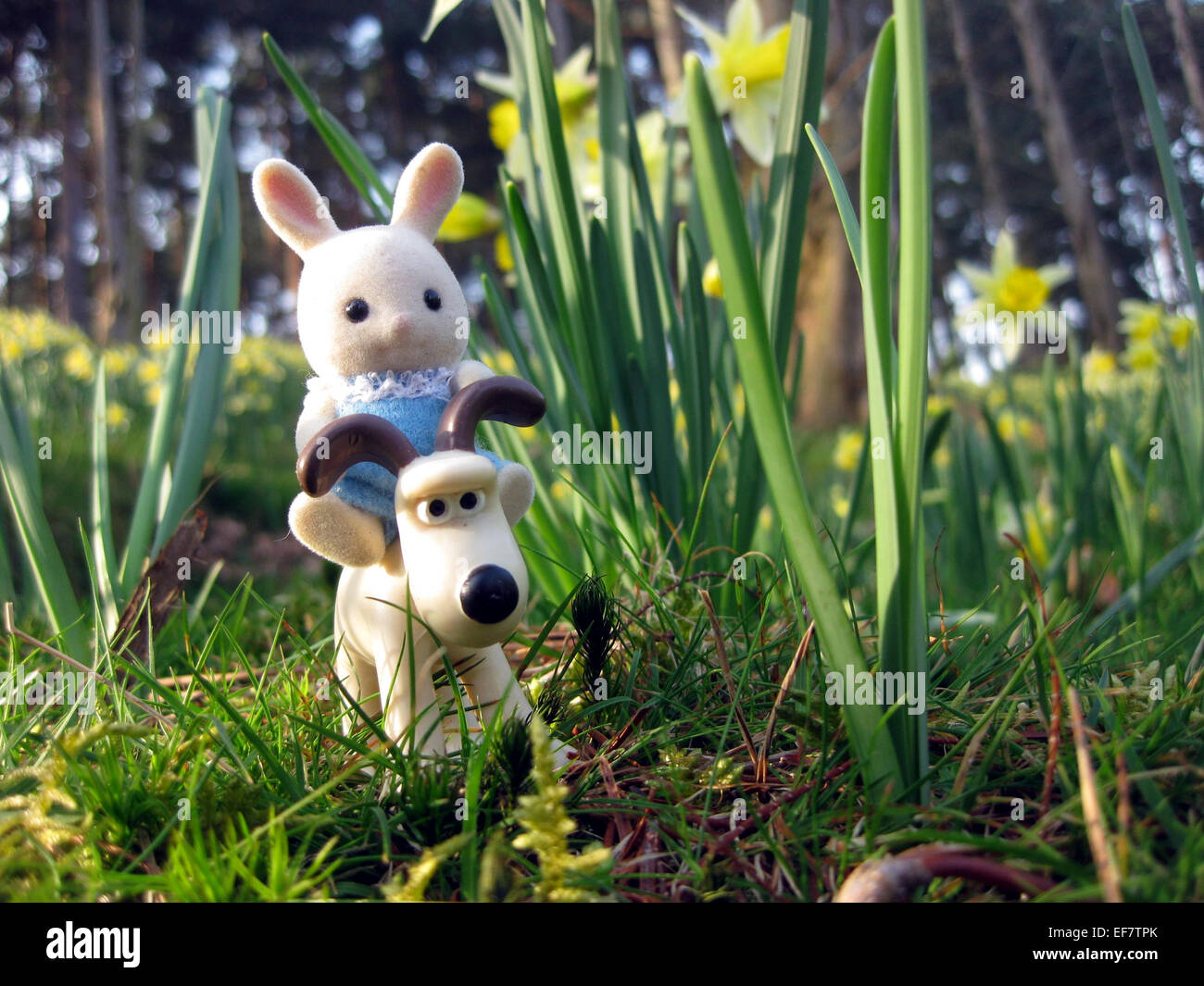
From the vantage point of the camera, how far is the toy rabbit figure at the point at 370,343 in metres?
0.82

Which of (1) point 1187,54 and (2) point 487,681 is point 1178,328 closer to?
(1) point 1187,54

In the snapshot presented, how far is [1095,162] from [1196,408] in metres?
7.36

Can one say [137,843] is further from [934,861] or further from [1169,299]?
[1169,299]

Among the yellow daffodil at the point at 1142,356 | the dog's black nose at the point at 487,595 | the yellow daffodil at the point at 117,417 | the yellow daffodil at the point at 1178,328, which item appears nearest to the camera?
the dog's black nose at the point at 487,595

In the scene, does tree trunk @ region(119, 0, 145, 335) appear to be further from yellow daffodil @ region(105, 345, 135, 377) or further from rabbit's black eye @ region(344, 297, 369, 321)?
rabbit's black eye @ region(344, 297, 369, 321)

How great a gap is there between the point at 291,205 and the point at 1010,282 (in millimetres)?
1886

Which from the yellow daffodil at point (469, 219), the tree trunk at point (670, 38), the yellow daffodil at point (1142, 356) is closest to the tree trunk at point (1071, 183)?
the yellow daffodil at point (1142, 356)

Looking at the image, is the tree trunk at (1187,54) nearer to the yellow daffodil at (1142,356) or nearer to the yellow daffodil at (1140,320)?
the yellow daffodil at (1140,320)

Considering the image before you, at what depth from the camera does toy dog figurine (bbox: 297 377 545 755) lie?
725mm

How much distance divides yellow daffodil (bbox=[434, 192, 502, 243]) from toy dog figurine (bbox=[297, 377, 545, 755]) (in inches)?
26.4

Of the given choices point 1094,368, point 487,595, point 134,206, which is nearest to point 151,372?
point 487,595

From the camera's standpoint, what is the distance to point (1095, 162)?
741 centimetres

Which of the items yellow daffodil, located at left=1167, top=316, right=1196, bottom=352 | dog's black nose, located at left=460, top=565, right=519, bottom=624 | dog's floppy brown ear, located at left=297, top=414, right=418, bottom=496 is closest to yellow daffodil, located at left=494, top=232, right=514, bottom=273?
dog's floppy brown ear, located at left=297, top=414, right=418, bottom=496

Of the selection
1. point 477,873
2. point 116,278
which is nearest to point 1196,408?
point 477,873
